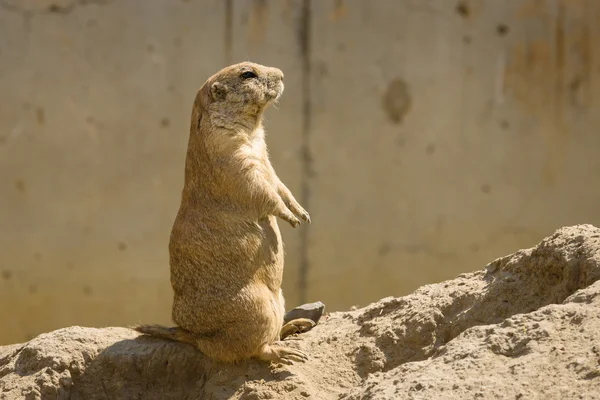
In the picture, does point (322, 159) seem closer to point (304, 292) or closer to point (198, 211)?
point (304, 292)

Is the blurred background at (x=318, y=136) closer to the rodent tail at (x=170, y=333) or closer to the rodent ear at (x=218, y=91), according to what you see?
the rodent ear at (x=218, y=91)

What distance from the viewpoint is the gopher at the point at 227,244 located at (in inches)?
213

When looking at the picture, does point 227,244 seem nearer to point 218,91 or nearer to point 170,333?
point 170,333

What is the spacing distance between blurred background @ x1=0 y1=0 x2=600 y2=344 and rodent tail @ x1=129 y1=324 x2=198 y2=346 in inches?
104

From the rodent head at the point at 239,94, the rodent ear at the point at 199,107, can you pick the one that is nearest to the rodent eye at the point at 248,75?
the rodent head at the point at 239,94

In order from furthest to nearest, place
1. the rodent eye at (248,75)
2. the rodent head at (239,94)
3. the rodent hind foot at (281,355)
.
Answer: the rodent eye at (248,75)
the rodent head at (239,94)
the rodent hind foot at (281,355)

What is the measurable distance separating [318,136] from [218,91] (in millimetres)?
2668

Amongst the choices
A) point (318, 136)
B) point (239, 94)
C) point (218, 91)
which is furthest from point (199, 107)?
point (318, 136)

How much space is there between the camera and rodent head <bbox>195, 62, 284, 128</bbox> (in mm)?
5785

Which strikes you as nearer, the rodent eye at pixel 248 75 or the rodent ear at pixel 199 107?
the rodent ear at pixel 199 107

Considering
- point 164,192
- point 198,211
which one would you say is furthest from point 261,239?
point 164,192

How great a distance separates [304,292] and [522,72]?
2.74m

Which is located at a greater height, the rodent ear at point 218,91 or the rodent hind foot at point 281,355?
the rodent ear at point 218,91

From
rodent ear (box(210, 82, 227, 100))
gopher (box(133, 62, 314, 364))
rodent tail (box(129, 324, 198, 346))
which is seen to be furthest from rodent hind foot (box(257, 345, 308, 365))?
rodent ear (box(210, 82, 227, 100))
